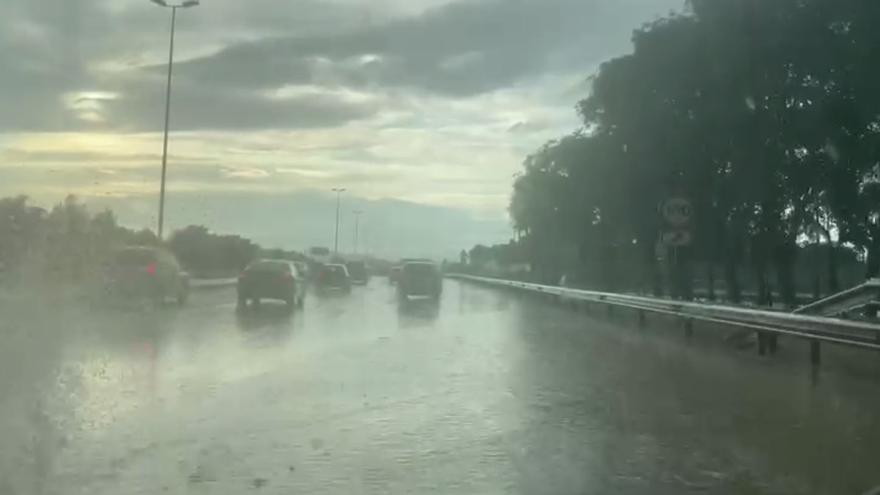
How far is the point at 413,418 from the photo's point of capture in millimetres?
12586

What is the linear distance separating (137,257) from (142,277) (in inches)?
30.7

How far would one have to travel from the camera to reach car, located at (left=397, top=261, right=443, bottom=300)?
48.3 meters

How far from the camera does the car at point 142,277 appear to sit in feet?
114

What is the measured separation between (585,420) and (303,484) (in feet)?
15.1

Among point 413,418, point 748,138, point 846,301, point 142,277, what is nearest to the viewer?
point 413,418

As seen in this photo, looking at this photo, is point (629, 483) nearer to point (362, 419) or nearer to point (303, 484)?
point (303, 484)

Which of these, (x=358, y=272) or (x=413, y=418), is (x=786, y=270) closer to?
(x=413, y=418)

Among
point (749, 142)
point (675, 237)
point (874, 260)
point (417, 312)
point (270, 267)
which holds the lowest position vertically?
point (417, 312)

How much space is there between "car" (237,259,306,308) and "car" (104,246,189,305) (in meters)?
2.00

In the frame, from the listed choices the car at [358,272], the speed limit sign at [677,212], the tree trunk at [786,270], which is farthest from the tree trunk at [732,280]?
the car at [358,272]

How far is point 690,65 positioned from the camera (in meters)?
33.8

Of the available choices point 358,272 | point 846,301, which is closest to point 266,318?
point 846,301

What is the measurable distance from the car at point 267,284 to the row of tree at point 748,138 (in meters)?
11.3

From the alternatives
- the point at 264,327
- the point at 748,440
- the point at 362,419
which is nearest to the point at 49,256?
the point at 264,327
